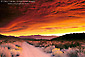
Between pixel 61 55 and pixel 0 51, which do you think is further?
pixel 61 55

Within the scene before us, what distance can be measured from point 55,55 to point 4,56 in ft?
13.8

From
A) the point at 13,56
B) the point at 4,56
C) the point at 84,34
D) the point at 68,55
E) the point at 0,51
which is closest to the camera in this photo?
the point at 4,56

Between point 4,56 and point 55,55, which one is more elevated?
point 4,56

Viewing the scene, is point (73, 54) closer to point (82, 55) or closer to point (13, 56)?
point (82, 55)

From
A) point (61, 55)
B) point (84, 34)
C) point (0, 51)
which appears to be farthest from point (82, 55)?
point (84, 34)

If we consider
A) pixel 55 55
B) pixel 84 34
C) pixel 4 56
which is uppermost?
pixel 4 56

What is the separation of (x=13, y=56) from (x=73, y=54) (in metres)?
4.64

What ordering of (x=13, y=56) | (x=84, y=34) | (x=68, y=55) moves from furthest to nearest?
1. (x=84, y=34)
2. (x=68, y=55)
3. (x=13, y=56)

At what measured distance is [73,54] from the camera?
388 inches

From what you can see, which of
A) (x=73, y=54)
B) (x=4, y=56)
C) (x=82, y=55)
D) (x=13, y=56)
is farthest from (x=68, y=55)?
(x=4, y=56)

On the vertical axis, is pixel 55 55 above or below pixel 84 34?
above

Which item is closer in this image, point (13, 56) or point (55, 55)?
point (13, 56)

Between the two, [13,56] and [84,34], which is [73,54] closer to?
[13,56]

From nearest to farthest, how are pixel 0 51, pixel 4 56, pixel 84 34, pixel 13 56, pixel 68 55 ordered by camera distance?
pixel 4 56, pixel 0 51, pixel 13 56, pixel 68 55, pixel 84 34
